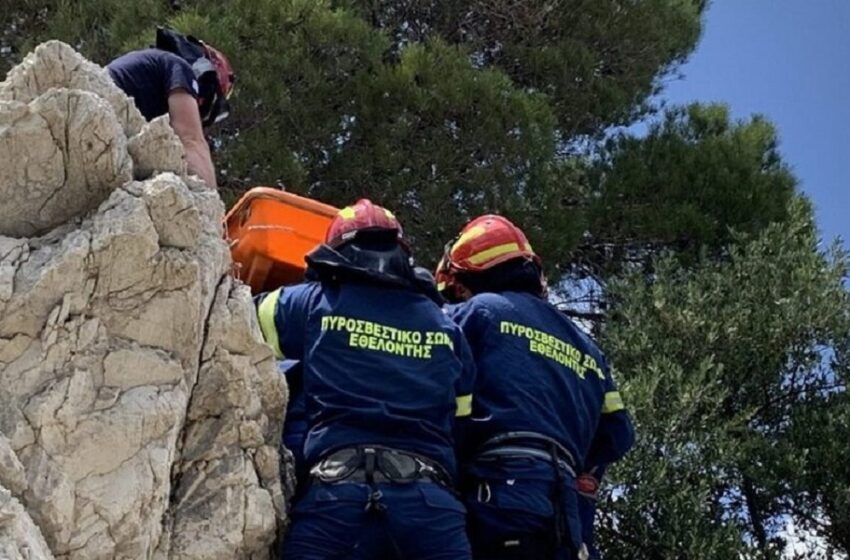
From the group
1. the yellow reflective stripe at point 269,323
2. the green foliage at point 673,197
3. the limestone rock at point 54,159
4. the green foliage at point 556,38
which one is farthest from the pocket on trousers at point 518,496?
the green foliage at point 556,38

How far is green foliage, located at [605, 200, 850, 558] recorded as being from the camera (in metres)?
8.41

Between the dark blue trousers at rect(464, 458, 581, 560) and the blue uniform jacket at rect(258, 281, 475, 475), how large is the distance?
0.23 meters

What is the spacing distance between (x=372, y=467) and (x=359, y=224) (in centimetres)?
98

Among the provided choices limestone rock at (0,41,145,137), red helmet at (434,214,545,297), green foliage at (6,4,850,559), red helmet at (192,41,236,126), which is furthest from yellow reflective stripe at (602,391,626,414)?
green foliage at (6,4,850,559)

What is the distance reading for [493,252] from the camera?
5.52 metres

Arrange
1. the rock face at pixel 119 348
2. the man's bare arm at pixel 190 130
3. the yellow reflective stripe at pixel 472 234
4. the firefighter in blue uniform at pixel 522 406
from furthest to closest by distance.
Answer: the yellow reflective stripe at pixel 472 234, the man's bare arm at pixel 190 130, the firefighter in blue uniform at pixel 522 406, the rock face at pixel 119 348

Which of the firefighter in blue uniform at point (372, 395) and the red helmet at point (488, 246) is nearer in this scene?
the firefighter in blue uniform at point (372, 395)

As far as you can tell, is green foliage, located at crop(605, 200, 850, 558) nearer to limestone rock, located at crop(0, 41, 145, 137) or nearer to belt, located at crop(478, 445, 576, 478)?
belt, located at crop(478, 445, 576, 478)

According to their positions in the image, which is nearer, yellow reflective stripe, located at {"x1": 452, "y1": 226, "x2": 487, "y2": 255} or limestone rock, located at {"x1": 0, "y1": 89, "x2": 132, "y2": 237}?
limestone rock, located at {"x1": 0, "y1": 89, "x2": 132, "y2": 237}

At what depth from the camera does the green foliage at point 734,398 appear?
27.6 ft

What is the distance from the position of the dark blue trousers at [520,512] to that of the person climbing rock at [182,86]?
5.10 feet

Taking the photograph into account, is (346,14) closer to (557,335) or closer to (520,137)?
(520,137)

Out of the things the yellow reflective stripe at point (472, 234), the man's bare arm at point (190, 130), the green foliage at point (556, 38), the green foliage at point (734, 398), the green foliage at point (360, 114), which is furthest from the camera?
the green foliage at point (556, 38)

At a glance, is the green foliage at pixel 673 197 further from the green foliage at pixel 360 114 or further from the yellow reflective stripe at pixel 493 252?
the yellow reflective stripe at pixel 493 252
